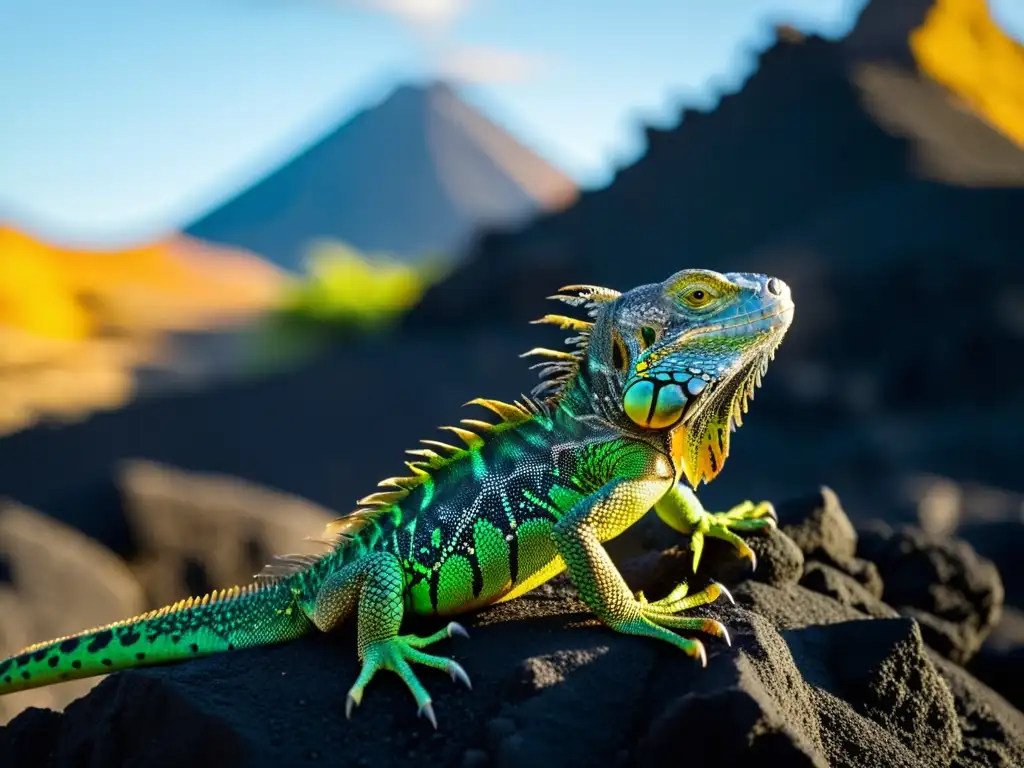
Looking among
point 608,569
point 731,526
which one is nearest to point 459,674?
point 608,569

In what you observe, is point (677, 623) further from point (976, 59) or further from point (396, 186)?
point (396, 186)

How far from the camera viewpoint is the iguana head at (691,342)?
14.6ft

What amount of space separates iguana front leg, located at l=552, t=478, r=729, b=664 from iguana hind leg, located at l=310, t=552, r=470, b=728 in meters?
0.65

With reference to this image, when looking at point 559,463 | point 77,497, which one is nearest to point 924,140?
point 77,497

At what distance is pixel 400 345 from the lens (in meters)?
32.1

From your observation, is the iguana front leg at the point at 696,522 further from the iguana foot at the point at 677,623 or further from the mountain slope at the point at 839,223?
the mountain slope at the point at 839,223

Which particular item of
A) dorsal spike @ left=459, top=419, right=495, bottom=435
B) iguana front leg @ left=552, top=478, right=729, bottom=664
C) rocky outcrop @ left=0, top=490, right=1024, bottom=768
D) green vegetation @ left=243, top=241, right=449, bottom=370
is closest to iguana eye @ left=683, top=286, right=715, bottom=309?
iguana front leg @ left=552, top=478, right=729, bottom=664

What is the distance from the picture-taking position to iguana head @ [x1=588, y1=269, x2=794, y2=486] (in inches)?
175

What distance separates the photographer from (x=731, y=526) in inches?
219

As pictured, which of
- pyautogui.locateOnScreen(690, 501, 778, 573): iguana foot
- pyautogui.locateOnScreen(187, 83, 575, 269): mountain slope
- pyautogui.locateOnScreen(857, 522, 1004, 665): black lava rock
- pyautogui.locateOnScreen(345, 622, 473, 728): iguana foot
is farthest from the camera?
pyautogui.locateOnScreen(187, 83, 575, 269): mountain slope

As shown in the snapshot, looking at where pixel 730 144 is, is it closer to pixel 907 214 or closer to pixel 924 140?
pixel 924 140

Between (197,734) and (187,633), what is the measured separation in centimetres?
83

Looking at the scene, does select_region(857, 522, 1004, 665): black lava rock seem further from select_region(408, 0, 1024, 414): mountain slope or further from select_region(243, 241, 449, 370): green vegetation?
select_region(243, 241, 449, 370): green vegetation

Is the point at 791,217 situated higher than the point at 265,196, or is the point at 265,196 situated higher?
the point at 791,217
